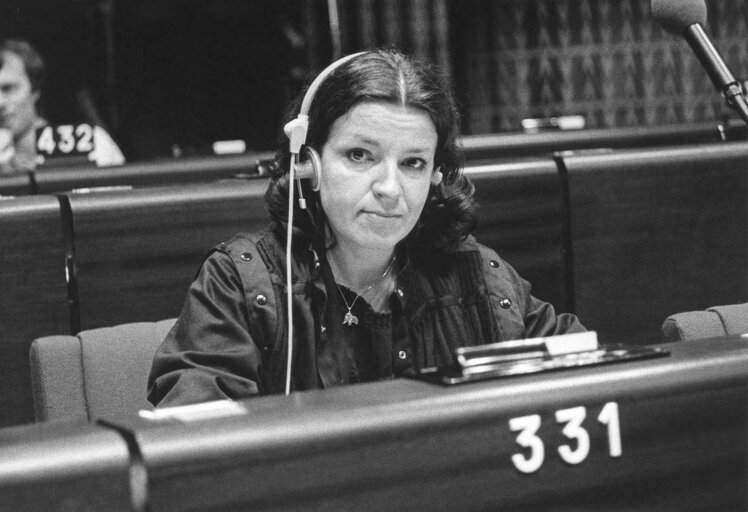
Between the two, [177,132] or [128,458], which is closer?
[128,458]

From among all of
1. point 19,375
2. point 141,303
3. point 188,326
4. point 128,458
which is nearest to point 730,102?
point 188,326

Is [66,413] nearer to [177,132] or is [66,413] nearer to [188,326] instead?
[188,326]

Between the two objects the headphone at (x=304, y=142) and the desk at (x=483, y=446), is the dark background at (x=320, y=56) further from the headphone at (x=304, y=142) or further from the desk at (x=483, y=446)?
the desk at (x=483, y=446)

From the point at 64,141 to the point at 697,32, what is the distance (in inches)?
104

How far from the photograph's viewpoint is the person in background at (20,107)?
4715mm

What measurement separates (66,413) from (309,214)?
47cm

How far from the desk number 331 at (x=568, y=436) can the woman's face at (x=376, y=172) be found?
73 centimetres

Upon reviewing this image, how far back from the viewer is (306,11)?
6.45 metres

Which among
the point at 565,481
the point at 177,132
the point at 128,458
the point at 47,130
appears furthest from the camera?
the point at 177,132

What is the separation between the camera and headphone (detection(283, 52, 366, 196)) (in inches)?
57.4

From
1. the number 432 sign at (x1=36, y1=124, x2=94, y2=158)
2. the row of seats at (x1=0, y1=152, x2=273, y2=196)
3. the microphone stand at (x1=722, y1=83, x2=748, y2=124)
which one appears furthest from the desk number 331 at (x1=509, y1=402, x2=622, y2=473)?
the number 432 sign at (x1=36, y1=124, x2=94, y2=158)

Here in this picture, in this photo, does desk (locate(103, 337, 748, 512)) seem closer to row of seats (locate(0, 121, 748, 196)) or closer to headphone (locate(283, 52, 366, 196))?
headphone (locate(283, 52, 366, 196))

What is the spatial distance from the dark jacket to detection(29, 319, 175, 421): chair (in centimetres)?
27

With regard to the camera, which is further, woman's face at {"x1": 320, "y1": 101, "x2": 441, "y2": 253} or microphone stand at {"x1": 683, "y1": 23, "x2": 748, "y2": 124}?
woman's face at {"x1": 320, "y1": 101, "x2": 441, "y2": 253}
